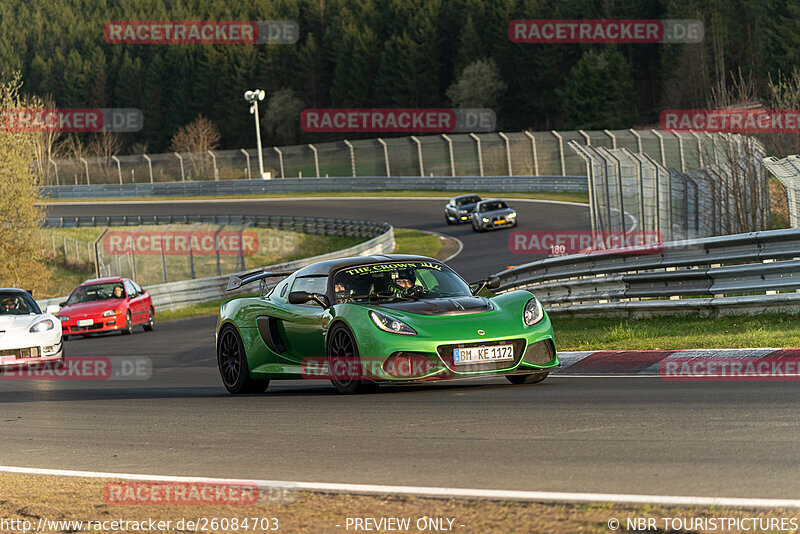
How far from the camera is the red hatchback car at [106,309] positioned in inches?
981

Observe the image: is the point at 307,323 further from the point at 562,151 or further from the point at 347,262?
the point at 562,151

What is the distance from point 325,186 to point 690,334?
55.6 m

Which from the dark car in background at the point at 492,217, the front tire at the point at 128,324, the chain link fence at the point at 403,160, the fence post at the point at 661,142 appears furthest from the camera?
the chain link fence at the point at 403,160

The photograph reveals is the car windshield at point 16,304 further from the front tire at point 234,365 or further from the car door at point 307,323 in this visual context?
the car door at point 307,323

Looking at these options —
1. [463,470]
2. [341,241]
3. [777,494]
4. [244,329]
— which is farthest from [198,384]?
[341,241]

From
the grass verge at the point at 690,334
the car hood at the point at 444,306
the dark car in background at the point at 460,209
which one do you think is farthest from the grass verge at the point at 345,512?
the dark car in background at the point at 460,209

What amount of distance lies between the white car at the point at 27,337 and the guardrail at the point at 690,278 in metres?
7.83

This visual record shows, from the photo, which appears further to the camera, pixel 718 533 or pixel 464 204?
pixel 464 204

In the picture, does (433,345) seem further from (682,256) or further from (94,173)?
(94,173)

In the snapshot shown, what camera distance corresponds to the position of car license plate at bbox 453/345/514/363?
30.1 feet

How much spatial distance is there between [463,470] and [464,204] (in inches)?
1638

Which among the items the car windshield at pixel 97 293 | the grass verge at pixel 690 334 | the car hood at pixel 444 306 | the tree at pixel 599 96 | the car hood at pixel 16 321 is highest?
the tree at pixel 599 96

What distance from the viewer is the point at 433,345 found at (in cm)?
913

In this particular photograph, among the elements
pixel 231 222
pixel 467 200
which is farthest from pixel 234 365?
pixel 231 222
